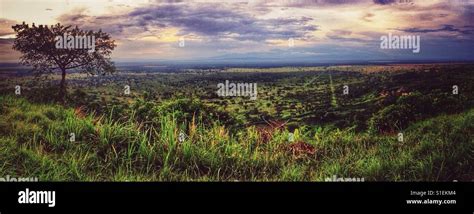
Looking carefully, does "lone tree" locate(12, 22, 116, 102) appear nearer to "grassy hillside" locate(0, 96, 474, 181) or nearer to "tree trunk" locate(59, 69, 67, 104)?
"tree trunk" locate(59, 69, 67, 104)

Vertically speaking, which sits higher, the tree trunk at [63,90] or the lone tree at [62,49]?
the lone tree at [62,49]

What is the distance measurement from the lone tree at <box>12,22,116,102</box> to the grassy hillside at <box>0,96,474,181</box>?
46 cm

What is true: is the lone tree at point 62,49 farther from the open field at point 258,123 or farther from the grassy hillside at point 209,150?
the grassy hillside at point 209,150

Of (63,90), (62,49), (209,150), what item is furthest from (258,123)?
(62,49)

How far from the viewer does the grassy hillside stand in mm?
7496

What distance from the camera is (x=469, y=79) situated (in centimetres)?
790

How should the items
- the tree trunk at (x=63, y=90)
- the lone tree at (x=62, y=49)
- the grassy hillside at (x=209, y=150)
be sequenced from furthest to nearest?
1. the tree trunk at (x=63, y=90)
2. the lone tree at (x=62, y=49)
3. the grassy hillside at (x=209, y=150)

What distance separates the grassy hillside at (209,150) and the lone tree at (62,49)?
46cm

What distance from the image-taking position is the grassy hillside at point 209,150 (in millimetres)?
7496

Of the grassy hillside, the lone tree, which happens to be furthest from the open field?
the lone tree

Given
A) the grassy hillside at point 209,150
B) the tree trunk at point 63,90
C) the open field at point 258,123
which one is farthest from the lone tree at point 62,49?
the grassy hillside at point 209,150

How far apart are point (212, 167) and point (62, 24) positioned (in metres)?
2.26

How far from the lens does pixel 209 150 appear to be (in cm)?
764
